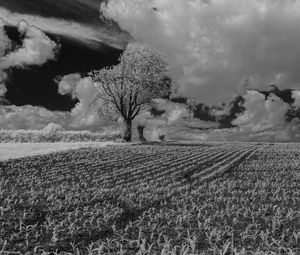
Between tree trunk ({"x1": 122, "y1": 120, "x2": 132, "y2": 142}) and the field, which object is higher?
tree trunk ({"x1": 122, "y1": 120, "x2": 132, "y2": 142})

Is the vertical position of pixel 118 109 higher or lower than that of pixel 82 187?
higher

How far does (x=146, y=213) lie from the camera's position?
13555 millimetres

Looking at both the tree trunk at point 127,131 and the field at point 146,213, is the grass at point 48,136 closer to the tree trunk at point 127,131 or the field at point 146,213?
the tree trunk at point 127,131

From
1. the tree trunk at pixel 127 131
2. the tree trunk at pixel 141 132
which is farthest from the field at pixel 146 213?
the tree trunk at pixel 141 132

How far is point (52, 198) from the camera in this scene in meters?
15.2

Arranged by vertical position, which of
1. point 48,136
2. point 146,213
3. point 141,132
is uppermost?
point 141,132

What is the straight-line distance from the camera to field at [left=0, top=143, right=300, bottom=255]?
32.4ft

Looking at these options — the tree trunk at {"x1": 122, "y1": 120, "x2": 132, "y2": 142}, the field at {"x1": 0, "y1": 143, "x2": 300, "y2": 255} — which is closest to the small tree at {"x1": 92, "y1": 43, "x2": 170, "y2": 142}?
the tree trunk at {"x1": 122, "y1": 120, "x2": 132, "y2": 142}

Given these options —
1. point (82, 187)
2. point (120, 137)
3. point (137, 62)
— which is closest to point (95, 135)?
point (120, 137)

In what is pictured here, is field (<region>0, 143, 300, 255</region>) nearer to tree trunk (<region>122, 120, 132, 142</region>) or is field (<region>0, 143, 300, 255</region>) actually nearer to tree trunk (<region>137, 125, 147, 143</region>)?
tree trunk (<region>122, 120, 132, 142</region>)

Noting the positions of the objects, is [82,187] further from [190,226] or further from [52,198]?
[190,226]

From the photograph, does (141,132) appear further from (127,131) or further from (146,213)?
(146,213)

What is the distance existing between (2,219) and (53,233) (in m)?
2.76

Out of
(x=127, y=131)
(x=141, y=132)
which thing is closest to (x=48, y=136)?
(x=127, y=131)
